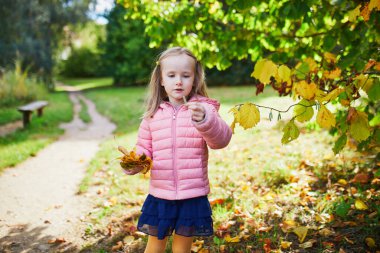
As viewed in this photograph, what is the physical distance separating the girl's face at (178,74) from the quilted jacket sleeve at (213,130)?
262mm

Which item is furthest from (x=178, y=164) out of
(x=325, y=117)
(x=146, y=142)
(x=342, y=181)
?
(x=342, y=181)

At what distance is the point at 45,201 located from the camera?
411 cm

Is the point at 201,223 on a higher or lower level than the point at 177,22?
lower

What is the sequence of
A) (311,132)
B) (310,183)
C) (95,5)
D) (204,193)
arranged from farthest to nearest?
(95,5) → (311,132) → (310,183) → (204,193)

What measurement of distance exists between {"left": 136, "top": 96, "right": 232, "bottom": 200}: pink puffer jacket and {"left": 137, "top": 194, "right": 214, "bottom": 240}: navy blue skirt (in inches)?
2.5

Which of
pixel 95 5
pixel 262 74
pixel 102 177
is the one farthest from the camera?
pixel 95 5

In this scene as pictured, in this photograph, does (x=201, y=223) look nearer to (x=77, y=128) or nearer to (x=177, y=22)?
(x=177, y=22)

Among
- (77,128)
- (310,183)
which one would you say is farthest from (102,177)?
(77,128)

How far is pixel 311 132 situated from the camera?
6.43m

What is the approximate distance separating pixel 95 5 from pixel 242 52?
24.9m

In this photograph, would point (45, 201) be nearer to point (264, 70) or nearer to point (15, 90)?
point (264, 70)

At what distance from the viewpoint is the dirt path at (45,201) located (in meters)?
3.19

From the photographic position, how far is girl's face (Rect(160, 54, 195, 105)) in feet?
7.13

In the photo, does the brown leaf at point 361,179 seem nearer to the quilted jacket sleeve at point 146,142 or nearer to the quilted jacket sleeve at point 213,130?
the quilted jacket sleeve at point 213,130
